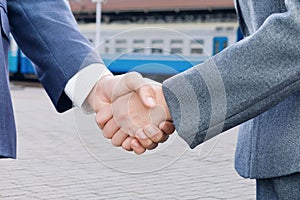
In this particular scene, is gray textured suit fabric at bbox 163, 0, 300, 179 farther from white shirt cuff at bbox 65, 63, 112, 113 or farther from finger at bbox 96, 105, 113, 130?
white shirt cuff at bbox 65, 63, 112, 113

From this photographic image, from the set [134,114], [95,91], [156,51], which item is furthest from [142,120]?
[95,91]

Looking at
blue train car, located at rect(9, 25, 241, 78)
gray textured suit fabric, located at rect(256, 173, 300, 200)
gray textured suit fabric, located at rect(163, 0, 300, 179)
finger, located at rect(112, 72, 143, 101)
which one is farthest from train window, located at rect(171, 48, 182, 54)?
gray textured suit fabric, located at rect(256, 173, 300, 200)

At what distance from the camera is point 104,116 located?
5.63ft

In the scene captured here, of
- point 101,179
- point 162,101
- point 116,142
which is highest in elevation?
point 162,101

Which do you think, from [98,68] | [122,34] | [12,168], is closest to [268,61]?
[122,34]

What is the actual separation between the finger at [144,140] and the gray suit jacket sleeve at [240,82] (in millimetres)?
182

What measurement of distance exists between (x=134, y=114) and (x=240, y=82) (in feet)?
1.05

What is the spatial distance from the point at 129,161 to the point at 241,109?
43 centimetres

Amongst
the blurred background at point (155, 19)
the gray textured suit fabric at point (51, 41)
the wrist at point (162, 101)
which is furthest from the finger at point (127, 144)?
the blurred background at point (155, 19)

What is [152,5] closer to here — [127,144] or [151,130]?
[127,144]

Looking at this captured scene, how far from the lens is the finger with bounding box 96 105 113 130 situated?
5.62 ft

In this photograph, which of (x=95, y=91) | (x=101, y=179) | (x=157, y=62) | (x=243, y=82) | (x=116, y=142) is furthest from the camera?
(x=101, y=179)

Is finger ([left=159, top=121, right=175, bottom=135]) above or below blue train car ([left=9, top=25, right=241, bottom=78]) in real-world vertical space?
below

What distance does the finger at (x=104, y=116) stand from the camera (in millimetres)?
1714
